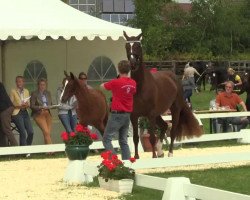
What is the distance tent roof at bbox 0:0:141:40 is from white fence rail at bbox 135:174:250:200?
6791 mm

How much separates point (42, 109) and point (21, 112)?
45 cm

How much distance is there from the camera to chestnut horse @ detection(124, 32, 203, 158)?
14266mm

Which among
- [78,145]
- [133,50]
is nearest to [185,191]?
[78,145]

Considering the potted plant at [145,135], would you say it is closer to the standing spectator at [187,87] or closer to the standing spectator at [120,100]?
the standing spectator at [120,100]

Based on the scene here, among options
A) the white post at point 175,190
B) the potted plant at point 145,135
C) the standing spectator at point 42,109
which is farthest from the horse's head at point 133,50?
the white post at point 175,190

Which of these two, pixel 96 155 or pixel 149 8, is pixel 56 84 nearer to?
pixel 96 155

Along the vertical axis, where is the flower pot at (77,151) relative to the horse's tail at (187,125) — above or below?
above

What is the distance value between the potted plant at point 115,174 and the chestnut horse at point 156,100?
2.45m

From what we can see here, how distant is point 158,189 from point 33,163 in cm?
528

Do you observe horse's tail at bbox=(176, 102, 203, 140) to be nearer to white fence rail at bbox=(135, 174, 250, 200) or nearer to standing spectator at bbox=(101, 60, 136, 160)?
standing spectator at bbox=(101, 60, 136, 160)

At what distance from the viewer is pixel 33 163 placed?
1555 cm

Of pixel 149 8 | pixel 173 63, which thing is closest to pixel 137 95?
pixel 173 63

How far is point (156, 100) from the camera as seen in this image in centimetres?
1467

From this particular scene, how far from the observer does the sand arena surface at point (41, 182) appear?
11.2 m
